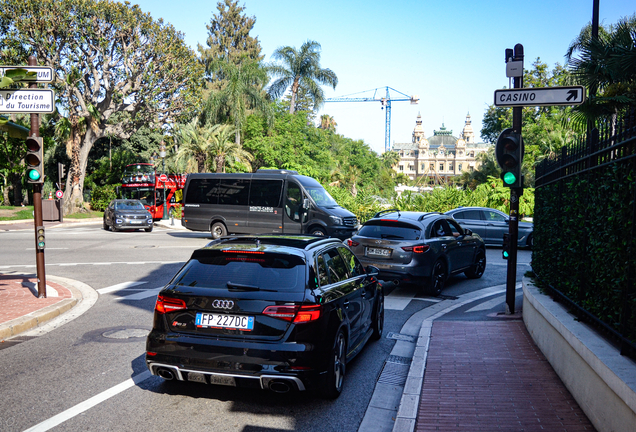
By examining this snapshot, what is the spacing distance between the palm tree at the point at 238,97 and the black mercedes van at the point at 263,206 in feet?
71.6

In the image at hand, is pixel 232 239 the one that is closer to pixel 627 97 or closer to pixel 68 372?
pixel 68 372

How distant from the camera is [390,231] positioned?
416 inches

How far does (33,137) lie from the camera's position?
356 inches

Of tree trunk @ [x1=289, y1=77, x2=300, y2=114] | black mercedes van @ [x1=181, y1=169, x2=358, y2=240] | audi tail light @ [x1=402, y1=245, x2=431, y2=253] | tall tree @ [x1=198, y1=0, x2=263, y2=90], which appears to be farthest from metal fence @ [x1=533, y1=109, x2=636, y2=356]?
tall tree @ [x1=198, y1=0, x2=263, y2=90]

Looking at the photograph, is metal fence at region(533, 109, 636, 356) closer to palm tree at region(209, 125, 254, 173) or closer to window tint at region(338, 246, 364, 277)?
window tint at region(338, 246, 364, 277)

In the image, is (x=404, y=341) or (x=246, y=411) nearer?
(x=246, y=411)

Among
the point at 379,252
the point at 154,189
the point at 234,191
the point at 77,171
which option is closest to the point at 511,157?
the point at 379,252

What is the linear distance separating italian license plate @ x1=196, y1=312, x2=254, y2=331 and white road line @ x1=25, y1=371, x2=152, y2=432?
1.22 m

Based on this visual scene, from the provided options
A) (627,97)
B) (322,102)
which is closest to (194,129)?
(322,102)

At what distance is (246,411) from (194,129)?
3901cm

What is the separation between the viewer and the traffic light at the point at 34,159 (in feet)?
29.7

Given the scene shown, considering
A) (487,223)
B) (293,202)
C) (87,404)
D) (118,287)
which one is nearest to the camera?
(87,404)

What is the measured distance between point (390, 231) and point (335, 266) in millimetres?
4993

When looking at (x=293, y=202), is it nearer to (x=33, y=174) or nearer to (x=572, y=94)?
(x=33, y=174)
